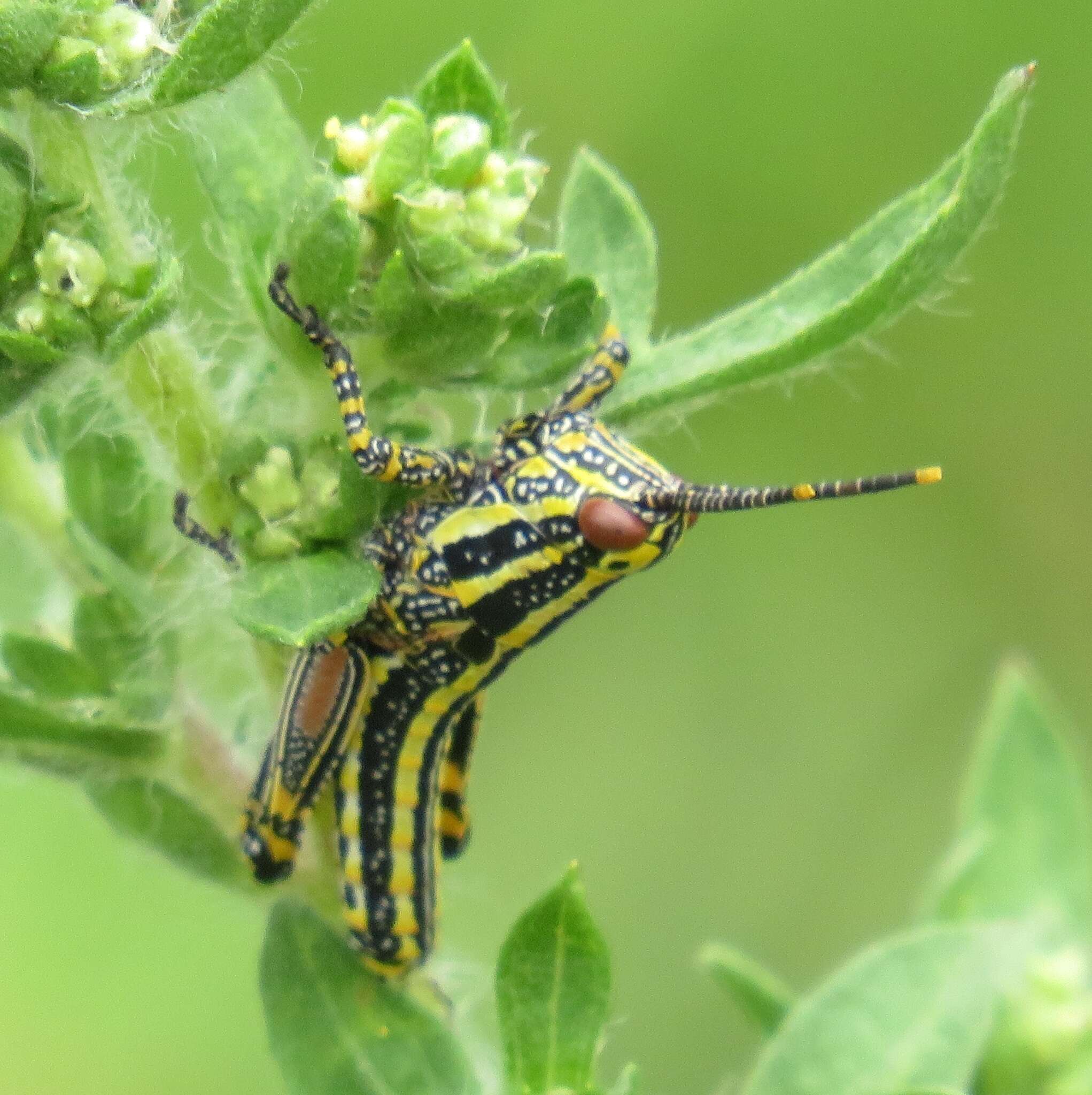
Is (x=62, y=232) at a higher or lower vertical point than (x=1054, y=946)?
higher

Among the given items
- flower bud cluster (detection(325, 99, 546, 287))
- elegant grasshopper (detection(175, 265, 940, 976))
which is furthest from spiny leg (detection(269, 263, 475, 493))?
flower bud cluster (detection(325, 99, 546, 287))

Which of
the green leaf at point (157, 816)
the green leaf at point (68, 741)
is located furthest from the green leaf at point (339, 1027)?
the green leaf at point (68, 741)

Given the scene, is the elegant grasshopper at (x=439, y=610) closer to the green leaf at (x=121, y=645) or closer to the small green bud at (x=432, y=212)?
the green leaf at (x=121, y=645)

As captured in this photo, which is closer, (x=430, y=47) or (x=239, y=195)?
(x=239, y=195)

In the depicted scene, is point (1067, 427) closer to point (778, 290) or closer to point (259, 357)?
point (778, 290)

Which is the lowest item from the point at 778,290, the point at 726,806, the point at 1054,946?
the point at 726,806

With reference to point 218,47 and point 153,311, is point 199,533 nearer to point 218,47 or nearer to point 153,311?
point 153,311

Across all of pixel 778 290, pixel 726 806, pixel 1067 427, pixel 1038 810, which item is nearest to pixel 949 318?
pixel 1067 427

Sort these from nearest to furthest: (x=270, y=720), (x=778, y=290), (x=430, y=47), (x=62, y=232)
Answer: (x=62, y=232) → (x=778, y=290) → (x=270, y=720) → (x=430, y=47)

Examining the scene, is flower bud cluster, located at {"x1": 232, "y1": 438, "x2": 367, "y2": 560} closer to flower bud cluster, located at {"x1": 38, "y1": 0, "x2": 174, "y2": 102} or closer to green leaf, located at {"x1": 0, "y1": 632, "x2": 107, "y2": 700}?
green leaf, located at {"x1": 0, "y1": 632, "x2": 107, "y2": 700}
